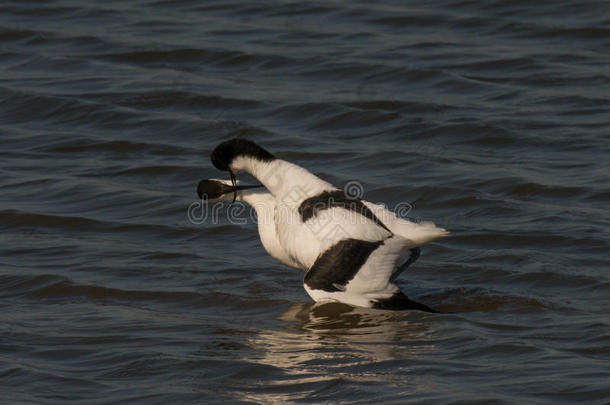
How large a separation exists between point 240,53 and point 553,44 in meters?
3.84

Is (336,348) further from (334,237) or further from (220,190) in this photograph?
(220,190)

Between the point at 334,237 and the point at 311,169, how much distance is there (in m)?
3.26

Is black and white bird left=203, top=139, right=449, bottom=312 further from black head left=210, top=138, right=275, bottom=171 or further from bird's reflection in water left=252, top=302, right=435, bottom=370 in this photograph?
bird's reflection in water left=252, top=302, right=435, bottom=370

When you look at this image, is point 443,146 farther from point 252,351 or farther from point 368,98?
point 252,351

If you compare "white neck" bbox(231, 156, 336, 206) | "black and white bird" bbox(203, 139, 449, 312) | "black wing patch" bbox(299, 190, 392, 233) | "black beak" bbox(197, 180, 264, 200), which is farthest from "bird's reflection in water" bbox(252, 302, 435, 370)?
"black beak" bbox(197, 180, 264, 200)

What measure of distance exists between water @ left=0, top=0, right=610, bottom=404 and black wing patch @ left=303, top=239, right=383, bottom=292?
350mm

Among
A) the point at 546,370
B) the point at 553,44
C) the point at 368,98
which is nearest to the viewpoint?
the point at 546,370

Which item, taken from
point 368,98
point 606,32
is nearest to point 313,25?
point 368,98

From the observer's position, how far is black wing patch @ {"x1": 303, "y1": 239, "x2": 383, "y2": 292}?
7.28m

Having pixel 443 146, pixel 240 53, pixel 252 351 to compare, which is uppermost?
pixel 240 53

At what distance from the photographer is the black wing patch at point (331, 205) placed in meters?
7.54

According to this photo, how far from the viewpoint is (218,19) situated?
50.1ft

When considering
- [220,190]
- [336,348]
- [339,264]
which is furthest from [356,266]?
[220,190]

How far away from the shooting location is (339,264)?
7.33 m
